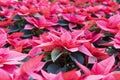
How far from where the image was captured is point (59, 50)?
5.53 feet

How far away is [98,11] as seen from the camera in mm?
3512

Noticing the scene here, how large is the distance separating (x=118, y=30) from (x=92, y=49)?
0.31 metres

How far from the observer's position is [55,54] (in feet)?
5.41

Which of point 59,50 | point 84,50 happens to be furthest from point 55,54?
point 84,50

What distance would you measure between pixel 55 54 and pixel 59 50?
0.05 metres

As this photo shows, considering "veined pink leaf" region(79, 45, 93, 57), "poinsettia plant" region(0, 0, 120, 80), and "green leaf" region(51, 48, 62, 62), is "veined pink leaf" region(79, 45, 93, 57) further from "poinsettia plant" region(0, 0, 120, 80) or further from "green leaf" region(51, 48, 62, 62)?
"green leaf" region(51, 48, 62, 62)

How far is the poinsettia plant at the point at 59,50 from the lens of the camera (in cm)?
129

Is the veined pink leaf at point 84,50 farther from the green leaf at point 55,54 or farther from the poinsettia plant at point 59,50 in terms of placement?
the green leaf at point 55,54

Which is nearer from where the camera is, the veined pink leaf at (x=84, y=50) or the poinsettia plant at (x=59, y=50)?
the poinsettia plant at (x=59, y=50)

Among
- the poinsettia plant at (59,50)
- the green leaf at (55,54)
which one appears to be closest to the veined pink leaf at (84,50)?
the poinsettia plant at (59,50)

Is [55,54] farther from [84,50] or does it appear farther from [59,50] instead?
[84,50]

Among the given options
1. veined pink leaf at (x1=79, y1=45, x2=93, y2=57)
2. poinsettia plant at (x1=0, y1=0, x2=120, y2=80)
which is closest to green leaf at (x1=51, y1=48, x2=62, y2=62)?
poinsettia plant at (x1=0, y1=0, x2=120, y2=80)

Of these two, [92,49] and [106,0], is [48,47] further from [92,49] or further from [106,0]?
[106,0]

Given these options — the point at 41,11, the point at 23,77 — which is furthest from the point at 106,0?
the point at 23,77
